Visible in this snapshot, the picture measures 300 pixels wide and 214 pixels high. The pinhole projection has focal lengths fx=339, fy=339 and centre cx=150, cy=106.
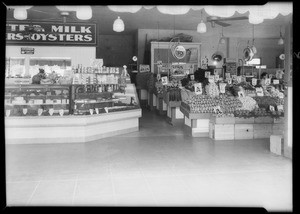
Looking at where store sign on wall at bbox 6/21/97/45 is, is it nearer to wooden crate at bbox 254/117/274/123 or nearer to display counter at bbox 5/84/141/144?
display counter at bbox 5/84/141/144

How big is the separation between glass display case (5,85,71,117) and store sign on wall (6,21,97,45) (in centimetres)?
168

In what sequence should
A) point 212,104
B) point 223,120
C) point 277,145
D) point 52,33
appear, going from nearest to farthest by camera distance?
1. point 277,145
2. point 223,120
3. point 212,104
4. point 52,33

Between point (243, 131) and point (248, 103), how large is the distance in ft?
3.13

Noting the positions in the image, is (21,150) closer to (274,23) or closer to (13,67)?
(13,67)

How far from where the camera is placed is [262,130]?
9414 mm

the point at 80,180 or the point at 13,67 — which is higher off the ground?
the point at 13,67

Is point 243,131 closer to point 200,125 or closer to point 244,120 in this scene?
point 244,120

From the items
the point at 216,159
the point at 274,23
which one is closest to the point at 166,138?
the point at 216,159

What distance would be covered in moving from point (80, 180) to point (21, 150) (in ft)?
9.51

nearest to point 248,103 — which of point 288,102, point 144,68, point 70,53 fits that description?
point 288,102

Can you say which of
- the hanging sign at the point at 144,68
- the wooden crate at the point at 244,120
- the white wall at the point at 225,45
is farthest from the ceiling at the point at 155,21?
the wooden crate at the point at 244,120
